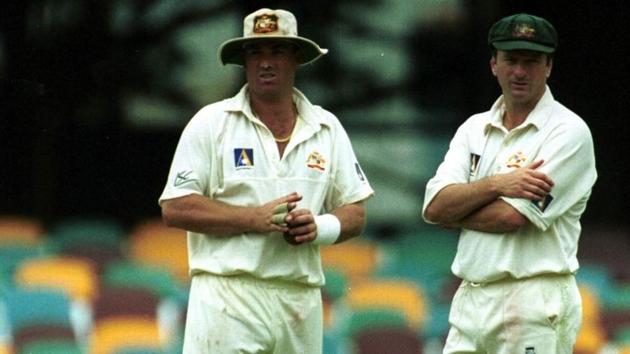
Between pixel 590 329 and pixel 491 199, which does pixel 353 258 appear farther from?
pixel 491 199

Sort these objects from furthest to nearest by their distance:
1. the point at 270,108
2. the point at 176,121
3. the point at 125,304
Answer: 1. the point at 176,121
2. the point at 125,304
3. the point at 270,108

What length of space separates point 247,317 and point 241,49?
819 mm

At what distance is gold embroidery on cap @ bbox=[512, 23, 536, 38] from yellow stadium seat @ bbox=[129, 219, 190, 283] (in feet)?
8.11

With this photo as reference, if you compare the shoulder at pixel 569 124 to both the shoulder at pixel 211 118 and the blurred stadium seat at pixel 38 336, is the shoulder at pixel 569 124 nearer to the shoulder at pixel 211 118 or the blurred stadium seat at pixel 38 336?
the shoulder at pixel 211 118

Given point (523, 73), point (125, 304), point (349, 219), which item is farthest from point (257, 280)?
point (125, 304)

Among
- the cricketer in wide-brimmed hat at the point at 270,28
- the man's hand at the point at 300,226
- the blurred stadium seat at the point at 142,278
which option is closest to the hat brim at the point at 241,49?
the cricketer in wide-brimmed hat at the point at 270,28

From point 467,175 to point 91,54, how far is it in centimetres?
243

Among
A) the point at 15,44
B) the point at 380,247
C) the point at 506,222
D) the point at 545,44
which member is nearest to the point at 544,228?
the point at 506,222

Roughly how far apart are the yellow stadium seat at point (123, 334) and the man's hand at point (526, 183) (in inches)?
77.3

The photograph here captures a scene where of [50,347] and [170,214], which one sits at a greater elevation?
[170,214]

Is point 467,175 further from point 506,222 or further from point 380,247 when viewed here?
point 380,247

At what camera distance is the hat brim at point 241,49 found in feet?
15.7

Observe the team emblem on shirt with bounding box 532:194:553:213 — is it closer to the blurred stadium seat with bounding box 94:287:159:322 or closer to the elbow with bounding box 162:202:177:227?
the elbow with bounding box 162:202:177:227

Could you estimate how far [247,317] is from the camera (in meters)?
4.64
